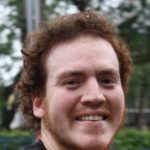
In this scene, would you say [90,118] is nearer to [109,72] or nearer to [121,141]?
[109,72]

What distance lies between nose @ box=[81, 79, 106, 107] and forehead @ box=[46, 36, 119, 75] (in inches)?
2.2

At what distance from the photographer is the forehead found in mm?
1697

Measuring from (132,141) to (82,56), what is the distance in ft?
26.7

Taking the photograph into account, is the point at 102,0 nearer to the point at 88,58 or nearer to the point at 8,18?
the point at 8,18

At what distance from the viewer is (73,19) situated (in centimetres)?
190

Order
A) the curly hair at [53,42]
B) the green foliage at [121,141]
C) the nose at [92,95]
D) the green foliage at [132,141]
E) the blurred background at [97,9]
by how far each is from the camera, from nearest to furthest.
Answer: the nose at [92,95], the curly hair at [53,42], the green foliage at [121,141], the green foliage at [132,141], the blurred background at [97,9]

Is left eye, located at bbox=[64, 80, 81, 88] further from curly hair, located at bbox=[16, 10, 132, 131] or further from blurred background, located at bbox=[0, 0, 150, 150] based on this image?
blurred background, located at bbox=[0, 0, 150, 150]

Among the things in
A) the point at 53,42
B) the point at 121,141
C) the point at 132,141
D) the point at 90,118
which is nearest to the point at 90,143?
the point at 90,118

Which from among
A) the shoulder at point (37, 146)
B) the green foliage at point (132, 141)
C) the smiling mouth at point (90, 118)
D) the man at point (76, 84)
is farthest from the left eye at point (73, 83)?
the green foliage at point (132, 141)

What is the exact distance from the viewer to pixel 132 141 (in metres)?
9.70

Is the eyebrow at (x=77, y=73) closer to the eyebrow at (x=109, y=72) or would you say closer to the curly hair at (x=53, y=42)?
the eyebrow at (x=109, y=72)

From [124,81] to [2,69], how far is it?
1130cm

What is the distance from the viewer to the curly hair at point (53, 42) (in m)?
1.84

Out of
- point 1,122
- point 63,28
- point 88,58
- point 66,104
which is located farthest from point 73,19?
point 1,122
